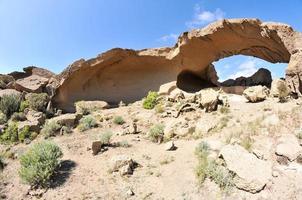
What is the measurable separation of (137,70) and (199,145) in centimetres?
1191

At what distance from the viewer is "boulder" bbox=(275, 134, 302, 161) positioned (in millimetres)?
10039

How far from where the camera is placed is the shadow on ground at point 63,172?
36.5ft

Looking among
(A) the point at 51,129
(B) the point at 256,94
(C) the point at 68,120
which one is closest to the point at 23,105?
(C) the point at 68,120

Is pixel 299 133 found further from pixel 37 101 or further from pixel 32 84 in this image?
pixel 32 84

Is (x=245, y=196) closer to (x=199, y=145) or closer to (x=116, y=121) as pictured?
(x=199, y=145)

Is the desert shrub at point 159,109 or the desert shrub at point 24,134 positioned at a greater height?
the desert shrub at point 159,109

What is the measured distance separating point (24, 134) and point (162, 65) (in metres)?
10.1

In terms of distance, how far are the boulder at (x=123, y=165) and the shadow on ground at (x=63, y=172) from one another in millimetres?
1534

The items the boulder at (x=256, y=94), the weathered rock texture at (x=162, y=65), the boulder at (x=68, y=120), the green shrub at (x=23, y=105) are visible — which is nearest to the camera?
the boulder at (x=256, y=94)

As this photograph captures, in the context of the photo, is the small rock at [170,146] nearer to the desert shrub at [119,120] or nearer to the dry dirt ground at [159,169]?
the dry dirt ground at [159,169]

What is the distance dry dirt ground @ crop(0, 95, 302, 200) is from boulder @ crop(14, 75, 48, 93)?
7480 mm

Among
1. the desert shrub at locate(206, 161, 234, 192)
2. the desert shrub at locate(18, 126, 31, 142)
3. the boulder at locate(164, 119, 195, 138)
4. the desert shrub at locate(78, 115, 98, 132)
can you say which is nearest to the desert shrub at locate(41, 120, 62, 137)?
the desert shrub at locate(18, 126, 31, 142)

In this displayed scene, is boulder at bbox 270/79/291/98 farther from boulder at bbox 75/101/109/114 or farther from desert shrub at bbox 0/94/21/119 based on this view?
desert shrub at bbox 0/94/21/119

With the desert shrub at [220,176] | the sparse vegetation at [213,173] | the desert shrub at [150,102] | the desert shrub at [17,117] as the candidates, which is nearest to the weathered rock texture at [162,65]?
the desert shrub at [150,102]
